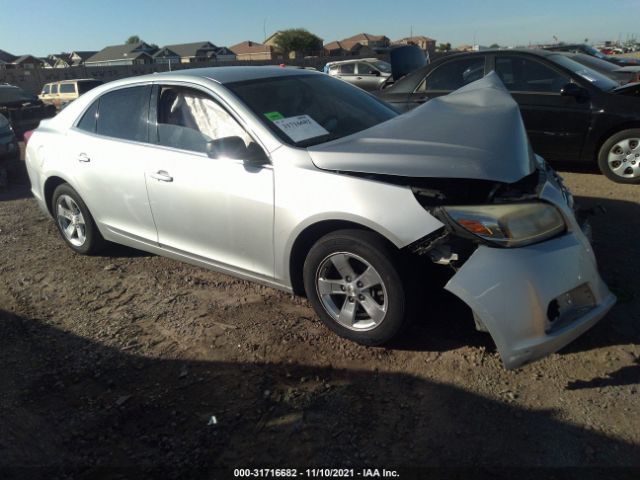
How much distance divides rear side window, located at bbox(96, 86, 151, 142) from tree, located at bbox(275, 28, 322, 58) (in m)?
73.4

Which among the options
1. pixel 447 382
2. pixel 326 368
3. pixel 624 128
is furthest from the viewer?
pixel 624 128

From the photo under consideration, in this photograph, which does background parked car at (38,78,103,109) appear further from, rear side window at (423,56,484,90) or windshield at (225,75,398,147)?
windshield at (225,75,398,147)

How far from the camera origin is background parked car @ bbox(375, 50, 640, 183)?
18.7 ft

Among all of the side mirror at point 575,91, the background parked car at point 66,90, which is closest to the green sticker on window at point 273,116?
the side mirror at point 575,91

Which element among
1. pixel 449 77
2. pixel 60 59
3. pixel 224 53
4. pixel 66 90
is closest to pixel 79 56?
pixel 60 59

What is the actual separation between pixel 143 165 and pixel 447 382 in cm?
260

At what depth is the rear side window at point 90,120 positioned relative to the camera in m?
4.24

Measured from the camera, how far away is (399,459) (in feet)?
7.12

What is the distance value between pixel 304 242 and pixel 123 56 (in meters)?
76.3

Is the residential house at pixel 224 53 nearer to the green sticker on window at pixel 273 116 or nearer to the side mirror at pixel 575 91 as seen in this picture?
the side mirror at pixel 575 91

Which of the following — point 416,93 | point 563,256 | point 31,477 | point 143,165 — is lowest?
point 31,477

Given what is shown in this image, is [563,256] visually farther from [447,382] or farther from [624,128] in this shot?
[624,128]

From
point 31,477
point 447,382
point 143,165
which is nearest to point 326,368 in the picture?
point 447,382

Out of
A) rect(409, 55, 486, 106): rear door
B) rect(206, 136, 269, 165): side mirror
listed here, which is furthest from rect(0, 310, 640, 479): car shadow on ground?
rect(409, 55, 486, 106): rear door
